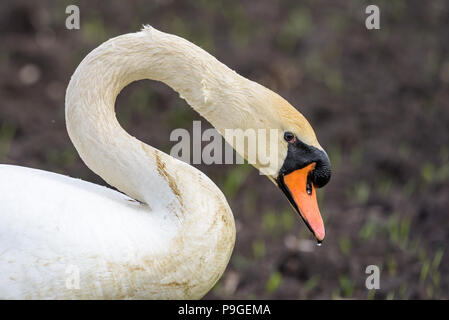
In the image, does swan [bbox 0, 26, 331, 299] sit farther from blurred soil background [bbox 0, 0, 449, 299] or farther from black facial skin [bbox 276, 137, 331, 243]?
blurred soil background [bbox 0, 0, 449, 299]

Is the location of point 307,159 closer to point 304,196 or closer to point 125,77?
point 304,196

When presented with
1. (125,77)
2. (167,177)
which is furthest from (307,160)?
(125,77)

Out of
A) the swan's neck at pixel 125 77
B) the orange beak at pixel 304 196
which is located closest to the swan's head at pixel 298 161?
the orange beak at pixel 304 196

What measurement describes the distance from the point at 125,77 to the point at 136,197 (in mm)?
497

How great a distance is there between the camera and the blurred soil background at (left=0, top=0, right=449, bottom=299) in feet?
13.1

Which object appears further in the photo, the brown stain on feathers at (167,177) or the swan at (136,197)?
the brown stain on feathers at (167,177)

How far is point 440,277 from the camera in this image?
144 inches

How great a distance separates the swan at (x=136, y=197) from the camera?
252 centimetres

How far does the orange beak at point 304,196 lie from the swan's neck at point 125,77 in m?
0.32

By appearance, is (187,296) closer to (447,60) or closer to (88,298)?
(88,298)

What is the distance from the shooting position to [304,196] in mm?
2836

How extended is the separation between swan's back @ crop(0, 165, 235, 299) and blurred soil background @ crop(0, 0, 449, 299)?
1211 millimetres

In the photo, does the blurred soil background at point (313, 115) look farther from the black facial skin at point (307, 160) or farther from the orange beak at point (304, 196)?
the black facial skin at point (307, 160)

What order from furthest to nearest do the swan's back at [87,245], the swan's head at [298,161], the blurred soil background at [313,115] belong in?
the blurred soil background at [313,115], the swan's head at [298,161], the swan's back at [87,245]
